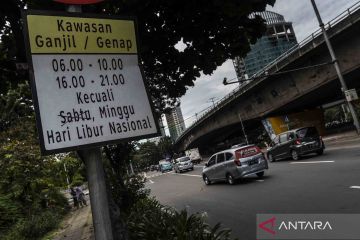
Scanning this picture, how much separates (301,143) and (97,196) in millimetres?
19129

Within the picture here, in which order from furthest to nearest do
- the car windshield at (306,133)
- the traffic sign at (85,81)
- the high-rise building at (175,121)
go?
→ the high-rise building at (175,121) → the car windshield at (306,133) → the traffic sign at (85,81)

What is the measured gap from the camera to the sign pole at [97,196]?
9.70ft

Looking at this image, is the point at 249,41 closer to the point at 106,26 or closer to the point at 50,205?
the point at 106,26

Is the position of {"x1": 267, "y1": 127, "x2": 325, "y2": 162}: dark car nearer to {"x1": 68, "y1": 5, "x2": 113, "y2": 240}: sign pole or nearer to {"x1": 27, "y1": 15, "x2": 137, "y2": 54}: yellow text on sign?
{"x1": 27, "y1": 15, "x2": 137, "y2": 54}: yellow text on sign

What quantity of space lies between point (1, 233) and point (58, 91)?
13.6 m

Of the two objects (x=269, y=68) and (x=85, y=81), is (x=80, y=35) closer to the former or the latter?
(x=85, y=81)

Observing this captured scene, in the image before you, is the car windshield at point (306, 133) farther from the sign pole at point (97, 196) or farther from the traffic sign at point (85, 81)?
the sign pole at point (97, 196)

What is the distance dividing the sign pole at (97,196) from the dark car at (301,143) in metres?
19.0

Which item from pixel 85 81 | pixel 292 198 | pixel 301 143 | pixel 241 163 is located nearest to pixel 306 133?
pixel 301 143

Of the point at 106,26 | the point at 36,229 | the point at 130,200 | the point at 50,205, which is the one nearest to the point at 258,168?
the point at 130,200

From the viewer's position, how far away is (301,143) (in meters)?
20.5

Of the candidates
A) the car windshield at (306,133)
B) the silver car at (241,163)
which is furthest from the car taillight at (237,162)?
the car windshield at (306,133)

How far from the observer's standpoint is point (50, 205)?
2234cm

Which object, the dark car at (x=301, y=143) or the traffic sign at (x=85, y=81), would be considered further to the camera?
the dark car at (x=301, y=143)
